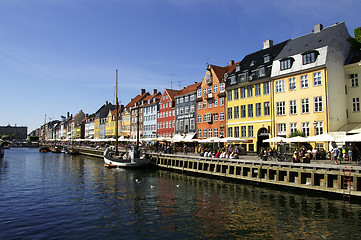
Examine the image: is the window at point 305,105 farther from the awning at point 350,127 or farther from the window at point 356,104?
the window at point 356,104

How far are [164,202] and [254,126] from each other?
27507 millimetres

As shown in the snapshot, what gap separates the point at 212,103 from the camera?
54.9 m

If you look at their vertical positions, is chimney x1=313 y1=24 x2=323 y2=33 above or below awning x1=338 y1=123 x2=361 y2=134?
above

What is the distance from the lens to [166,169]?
41.9 m

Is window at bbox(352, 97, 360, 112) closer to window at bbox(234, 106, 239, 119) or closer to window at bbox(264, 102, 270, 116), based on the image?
window at bbox(264, 102, 270, 116)

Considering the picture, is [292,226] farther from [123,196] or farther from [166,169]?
[166,169]

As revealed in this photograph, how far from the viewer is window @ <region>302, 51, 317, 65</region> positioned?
3641 centimetres

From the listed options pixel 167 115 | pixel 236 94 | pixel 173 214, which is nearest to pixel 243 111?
pixel 236 94

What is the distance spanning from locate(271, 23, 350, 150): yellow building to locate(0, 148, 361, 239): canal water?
15320 millimetres

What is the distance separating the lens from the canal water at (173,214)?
1384 cm

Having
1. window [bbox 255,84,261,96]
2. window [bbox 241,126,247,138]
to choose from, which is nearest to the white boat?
window [bbox 241,126,247,138]

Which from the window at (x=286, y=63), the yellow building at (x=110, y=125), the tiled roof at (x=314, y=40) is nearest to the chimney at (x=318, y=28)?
the tiled roof at (x=314, y=40)

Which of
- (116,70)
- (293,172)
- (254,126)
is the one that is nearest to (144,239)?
(293,172)

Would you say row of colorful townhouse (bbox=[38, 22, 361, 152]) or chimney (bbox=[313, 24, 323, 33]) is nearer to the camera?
row of colorful townhouse (bbox=[38, 22, 361, 152])
